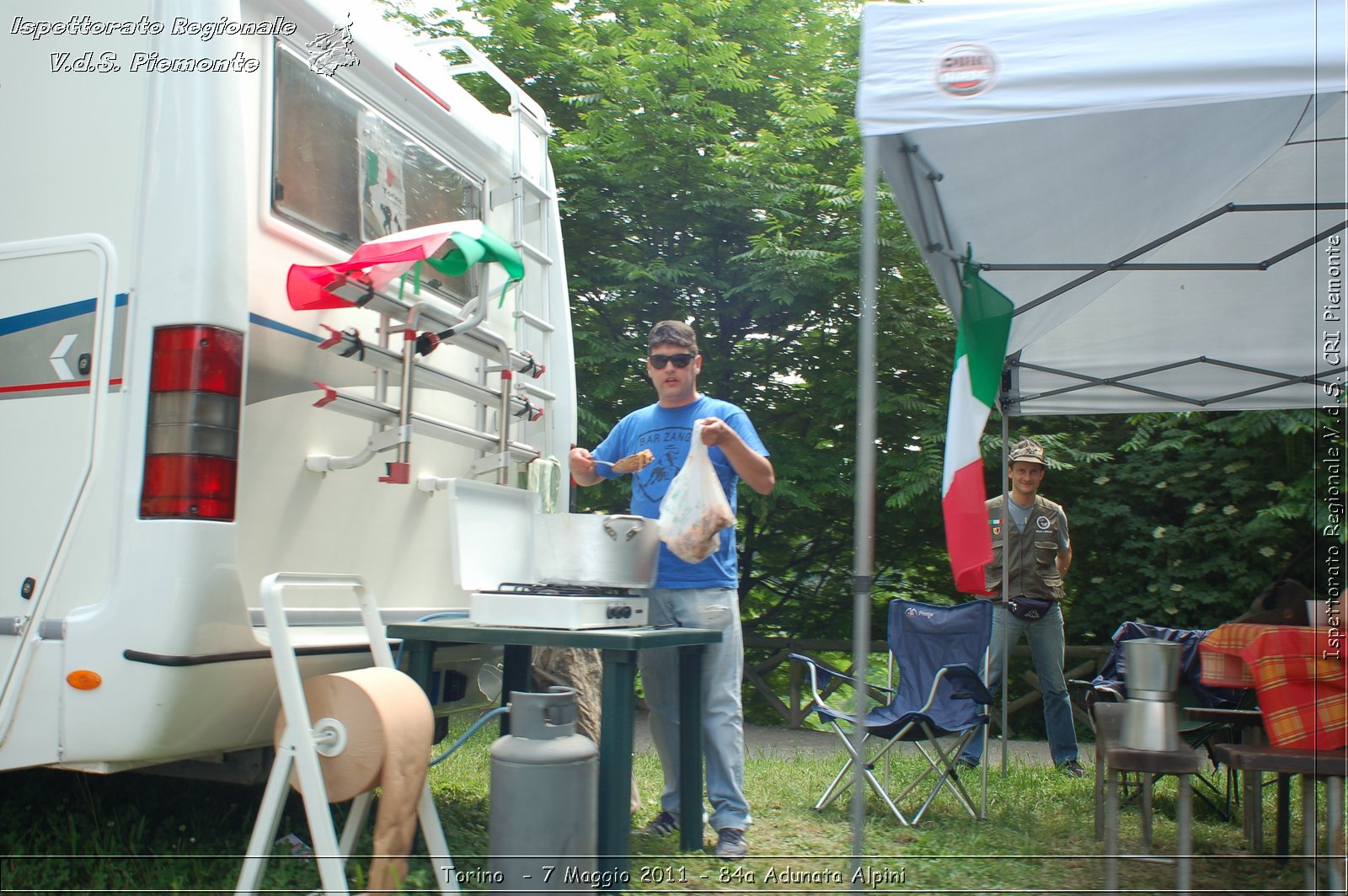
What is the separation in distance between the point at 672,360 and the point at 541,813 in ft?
4.99

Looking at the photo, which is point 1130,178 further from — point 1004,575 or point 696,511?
point 1004,575

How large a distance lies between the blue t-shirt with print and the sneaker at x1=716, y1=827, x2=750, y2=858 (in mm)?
759

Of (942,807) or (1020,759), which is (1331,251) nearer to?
(942,807)

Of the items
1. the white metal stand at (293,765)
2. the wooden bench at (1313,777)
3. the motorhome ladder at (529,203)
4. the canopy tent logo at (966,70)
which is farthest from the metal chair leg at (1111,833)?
the motorhome ladder at (529,203)

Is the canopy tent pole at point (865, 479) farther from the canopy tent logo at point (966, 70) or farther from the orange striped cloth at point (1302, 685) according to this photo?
the orange striped cloth at point (1302, 685)

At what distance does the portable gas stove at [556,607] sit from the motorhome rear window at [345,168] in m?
1.09

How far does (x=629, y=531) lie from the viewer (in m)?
3.01

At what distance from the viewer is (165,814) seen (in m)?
3.28

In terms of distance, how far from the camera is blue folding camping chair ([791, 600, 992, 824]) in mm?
4301

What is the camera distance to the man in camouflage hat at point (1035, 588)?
5.55m

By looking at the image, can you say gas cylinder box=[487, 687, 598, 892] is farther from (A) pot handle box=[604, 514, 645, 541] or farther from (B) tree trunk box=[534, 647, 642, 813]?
(B) tree trunk box=[534, 647, 642, 813]

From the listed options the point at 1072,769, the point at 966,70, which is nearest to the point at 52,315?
the point at 966,70

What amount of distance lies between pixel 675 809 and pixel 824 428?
490 centimetres

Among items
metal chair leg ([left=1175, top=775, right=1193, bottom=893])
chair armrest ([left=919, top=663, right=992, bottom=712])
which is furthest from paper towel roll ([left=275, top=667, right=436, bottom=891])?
chair armrest ([left=919, top=663, right=992, bottom=712])
